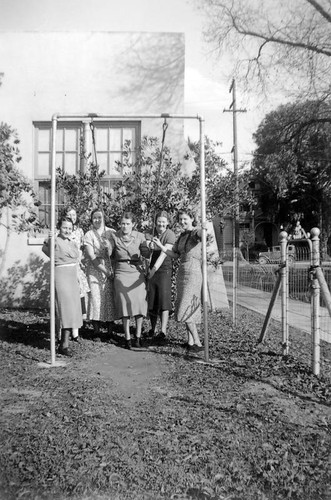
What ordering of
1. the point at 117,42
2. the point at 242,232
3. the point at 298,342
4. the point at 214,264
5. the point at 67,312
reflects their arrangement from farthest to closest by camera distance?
the point at 242,232, the point at 117,42, the point at 214,264, the point at 298,342, the point at 67,312

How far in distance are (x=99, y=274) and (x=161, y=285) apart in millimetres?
897

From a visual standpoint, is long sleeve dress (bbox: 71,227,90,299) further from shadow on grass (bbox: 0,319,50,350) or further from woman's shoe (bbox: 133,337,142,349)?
woman's shoe (bbox: 133,337,142,349)

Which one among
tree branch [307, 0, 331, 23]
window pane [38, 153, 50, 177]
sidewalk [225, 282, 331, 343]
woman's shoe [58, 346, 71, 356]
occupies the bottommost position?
woman's shoe [58, 346, 71, 356]

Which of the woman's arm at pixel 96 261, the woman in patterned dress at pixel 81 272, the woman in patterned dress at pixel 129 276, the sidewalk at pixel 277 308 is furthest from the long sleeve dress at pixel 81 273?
the sidewalk at pixel 277 308

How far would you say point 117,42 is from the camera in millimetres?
10383

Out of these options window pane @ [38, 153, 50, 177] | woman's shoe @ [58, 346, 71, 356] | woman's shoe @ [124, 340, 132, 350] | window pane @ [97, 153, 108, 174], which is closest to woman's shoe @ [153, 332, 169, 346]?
woman's shoe @ [124, 340, 132, 350]

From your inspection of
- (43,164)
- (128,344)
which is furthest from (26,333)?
(43,164)

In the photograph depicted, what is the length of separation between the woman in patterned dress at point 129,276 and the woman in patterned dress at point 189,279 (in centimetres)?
49

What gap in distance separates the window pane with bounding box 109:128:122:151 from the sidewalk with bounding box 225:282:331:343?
Result: 380 cm

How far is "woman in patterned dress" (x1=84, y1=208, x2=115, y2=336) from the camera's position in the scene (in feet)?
24.3

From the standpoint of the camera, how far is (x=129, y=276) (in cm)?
711

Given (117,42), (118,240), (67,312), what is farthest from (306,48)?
(67,312)

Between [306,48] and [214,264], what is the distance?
10526mm

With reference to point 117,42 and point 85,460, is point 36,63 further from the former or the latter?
point 85,460
